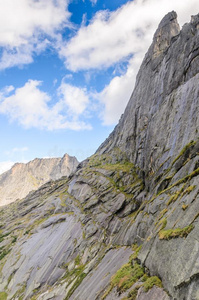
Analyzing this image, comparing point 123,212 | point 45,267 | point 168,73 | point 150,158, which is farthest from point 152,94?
point 45,267

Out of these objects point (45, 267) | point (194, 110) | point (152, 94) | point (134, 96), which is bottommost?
point (45, 267)

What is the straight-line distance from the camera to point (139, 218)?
32.8 m

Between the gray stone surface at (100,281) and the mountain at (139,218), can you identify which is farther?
A: the gray stone surface at (100,281)

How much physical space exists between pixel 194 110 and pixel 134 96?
55368 mm

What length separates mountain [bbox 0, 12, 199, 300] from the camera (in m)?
A: 15.5

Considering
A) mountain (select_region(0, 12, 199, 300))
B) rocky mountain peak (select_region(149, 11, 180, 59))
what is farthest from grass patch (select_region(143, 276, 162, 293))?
rocky mountain peak (select_region(149, 11, 180, 59))

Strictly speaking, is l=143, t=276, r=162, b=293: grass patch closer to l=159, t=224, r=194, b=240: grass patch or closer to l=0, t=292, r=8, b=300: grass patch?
l=159, t=224, r=194, b=240: grass patch

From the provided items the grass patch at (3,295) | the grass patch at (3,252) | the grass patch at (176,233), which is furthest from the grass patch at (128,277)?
the grass patch at (3,252)

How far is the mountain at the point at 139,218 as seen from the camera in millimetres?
15500

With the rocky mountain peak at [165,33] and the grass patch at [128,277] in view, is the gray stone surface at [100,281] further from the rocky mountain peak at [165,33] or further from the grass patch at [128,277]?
the rocky mountain peak at [165,33]

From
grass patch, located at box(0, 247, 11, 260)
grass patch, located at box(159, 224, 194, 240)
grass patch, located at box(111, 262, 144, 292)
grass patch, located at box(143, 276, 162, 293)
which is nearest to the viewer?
grass patch, located at box(159, 224, 194, 240)

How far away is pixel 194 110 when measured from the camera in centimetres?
3384

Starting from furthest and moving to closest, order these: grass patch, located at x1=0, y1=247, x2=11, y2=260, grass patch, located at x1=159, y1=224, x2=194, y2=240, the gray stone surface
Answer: grass patch, located at x1=0, y1=247, x2=11, y2=260
the gray stone surface
grass patch, located at x1=159, y1=224, x2=194, y2=240

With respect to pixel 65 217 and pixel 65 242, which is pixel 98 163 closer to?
pixel 65 217
